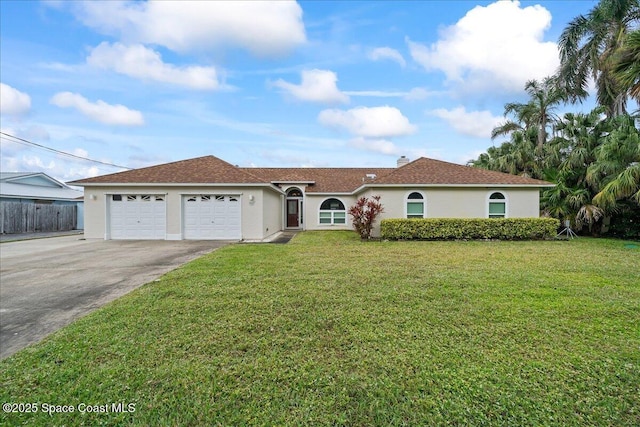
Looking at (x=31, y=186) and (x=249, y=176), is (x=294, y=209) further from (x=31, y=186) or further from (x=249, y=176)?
(x=31, y=186)

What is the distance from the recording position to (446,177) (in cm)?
1581

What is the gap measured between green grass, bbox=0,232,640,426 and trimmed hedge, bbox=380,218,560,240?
786 centimetres

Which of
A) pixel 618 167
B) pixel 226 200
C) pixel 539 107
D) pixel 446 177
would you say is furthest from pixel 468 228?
pixel 226 200

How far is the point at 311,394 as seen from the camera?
277cm

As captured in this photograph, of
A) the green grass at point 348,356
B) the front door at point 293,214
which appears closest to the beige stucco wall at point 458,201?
the front door at point 293,214

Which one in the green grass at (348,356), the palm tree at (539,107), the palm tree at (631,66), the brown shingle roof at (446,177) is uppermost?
the palm tree at (539,107)

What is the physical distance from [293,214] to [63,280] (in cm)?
1653

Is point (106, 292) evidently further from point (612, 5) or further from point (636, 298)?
point (612, 5)

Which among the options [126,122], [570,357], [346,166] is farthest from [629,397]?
[126,122]

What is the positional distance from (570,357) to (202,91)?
20.8 meters

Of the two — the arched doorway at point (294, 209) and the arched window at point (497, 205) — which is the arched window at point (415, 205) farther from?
the arched doorway at point (294, 209)

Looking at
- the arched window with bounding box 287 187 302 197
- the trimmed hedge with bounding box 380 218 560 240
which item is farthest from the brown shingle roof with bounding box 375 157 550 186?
the arched window with bounding box 287 187 302 197

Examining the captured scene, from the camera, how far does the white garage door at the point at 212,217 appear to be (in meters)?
15.4

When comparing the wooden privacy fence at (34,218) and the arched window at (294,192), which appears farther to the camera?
the arched window at (294,192)
